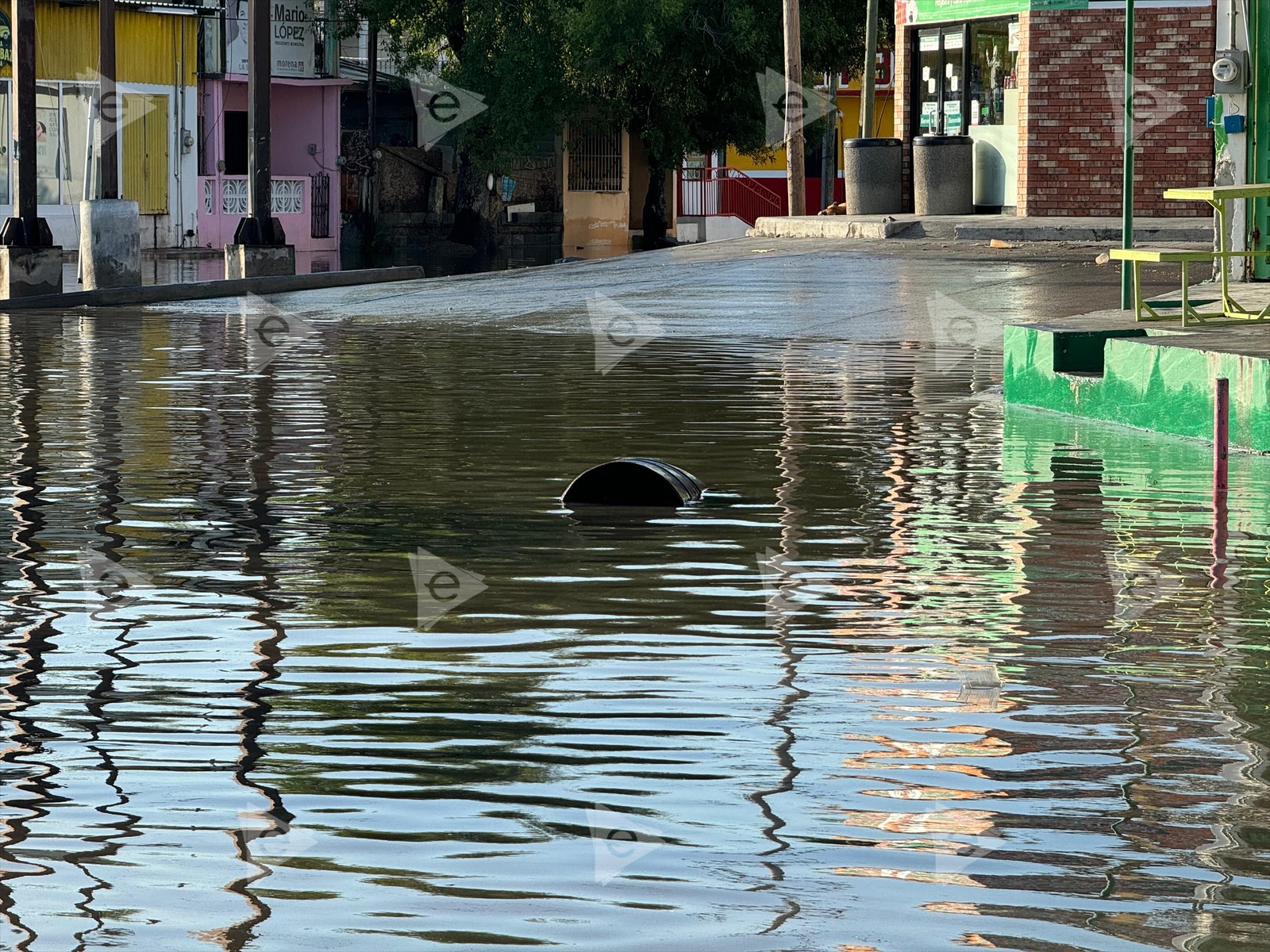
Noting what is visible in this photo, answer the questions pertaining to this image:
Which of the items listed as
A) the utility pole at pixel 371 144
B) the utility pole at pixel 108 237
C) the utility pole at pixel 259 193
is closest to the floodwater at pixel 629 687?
the utility pole at pixel 108 237

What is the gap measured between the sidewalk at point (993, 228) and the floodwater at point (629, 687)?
41.8 feet

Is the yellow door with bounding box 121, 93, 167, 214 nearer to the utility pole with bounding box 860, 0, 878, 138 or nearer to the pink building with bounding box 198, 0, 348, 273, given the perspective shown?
the pink building with bounding box 198, 0, 348, 273

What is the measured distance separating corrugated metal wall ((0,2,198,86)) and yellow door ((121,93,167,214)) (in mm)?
416

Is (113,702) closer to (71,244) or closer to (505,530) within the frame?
(505,530)

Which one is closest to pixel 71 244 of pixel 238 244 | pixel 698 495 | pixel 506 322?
pixel 238 244

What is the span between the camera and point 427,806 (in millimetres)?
5020

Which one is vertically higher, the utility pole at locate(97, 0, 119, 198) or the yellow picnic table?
the utility pole at locate(97, 0, 119, 198)

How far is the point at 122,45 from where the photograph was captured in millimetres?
38281

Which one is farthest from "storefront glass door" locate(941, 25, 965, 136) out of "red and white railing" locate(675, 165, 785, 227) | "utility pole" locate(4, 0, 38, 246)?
"red and white railing" locate(675, 165, 785, 227)

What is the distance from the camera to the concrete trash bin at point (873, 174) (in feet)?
104

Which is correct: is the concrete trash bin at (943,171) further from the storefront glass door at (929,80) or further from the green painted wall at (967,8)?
the storefront glass door at (929,80)

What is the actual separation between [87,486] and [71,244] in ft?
92.0

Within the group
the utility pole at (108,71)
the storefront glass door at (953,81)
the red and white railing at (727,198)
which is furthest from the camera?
the red and white railing at (727,198)

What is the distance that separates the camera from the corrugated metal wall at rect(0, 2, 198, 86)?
120 feet
